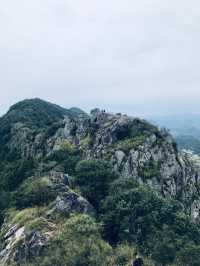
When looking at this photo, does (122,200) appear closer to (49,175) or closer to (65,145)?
(49,175)

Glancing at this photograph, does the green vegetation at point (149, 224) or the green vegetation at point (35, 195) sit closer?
the green vegetation at point (149, 224)

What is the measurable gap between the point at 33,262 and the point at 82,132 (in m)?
50.5

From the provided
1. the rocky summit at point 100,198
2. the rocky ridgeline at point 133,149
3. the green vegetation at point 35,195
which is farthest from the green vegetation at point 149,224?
the rocky ridgeline at point 133,149

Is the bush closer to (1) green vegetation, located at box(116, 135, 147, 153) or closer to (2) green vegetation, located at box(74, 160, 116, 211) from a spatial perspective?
(2) green vegetation, located at box(74, 160, 116, 211)

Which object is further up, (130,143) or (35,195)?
(130,143)

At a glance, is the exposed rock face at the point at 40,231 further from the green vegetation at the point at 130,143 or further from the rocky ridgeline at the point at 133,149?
the green vegetation at the point at 130,143

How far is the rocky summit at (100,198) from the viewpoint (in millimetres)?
79062

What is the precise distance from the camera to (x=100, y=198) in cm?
9425

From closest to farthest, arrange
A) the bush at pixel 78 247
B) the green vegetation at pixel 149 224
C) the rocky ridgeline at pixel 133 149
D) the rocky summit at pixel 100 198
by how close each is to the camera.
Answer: the bush at pixel 78 247 → the rocky summit at pixel 100 198 → the green vegetation at pixel 149 224 → the rocky ridgeline at pixel 133 149

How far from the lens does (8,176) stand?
111 meters

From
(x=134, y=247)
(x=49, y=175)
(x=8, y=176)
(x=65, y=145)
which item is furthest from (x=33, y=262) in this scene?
(x=65, y=145)

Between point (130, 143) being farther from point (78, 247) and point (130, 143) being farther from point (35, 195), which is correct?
point (78, 247)

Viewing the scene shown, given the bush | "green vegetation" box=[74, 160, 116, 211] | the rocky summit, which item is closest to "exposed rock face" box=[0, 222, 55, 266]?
the rocky summit

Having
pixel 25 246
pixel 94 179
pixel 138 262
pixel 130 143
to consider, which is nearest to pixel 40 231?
pixel 25 246
